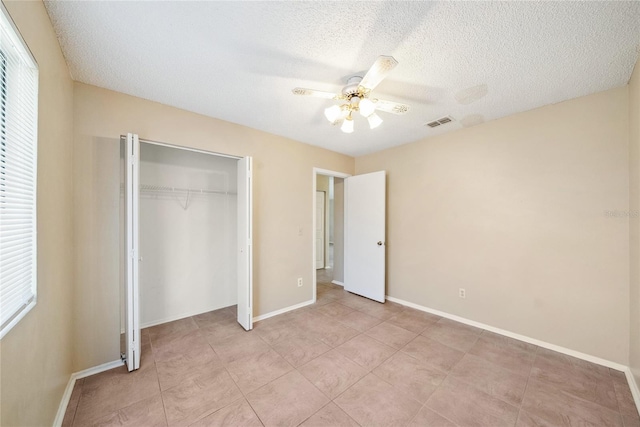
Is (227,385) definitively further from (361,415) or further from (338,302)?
(338,302)

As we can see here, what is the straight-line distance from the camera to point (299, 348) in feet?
7.77

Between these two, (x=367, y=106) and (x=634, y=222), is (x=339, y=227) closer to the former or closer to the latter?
(x=367, y=106)

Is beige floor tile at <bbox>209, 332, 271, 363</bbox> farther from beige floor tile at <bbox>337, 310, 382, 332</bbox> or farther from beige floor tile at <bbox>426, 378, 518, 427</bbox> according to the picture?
beige floor tile at <bbox>426, 378, 518, 427</bbox>

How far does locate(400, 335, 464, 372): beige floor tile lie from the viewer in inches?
83.6

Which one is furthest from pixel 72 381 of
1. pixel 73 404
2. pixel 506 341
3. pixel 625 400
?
pixel 625 400

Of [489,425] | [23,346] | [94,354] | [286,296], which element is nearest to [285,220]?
[286,296]

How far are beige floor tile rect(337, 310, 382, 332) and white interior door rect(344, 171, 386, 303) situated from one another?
60cm

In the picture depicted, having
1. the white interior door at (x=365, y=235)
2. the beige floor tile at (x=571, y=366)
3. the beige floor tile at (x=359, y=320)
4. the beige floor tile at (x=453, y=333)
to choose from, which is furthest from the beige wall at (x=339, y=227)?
the beige floor tile at (x=571, y=366)

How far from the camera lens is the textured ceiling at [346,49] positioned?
4.27 ft

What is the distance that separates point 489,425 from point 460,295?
1633 millimetres

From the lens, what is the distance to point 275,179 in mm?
3188

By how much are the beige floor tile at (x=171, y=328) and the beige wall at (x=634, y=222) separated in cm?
405

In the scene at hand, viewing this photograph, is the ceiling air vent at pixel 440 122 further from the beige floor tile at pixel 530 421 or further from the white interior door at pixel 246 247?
the beige floor tile at pixel 530 421

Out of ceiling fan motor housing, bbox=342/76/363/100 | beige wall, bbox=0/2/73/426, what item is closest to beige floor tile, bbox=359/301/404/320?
ceiling fan motor housing, bbox=342/76/363/100
